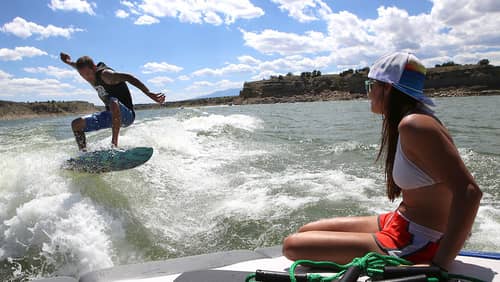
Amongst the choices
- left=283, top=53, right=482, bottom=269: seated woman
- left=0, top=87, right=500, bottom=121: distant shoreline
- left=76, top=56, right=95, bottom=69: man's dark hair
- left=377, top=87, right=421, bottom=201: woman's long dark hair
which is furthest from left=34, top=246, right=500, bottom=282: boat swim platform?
left=0, top=87, right=500, bottom=121: distant shoreline

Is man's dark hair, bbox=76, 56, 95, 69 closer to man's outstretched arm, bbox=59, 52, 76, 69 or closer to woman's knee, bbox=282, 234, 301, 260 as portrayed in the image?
man's outstretched arm, bbox=59, 52, 76, 69

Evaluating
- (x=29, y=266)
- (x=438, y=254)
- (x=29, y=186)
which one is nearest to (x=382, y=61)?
(x=438, y=254)

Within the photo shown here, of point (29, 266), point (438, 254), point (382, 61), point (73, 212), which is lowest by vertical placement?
point (29, 266)

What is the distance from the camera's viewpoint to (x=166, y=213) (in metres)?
6.21

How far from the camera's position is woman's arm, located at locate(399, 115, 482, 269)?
187 centimetres

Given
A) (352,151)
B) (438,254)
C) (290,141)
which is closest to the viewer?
(438,254)

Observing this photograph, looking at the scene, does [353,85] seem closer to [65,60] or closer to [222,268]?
[65,60]

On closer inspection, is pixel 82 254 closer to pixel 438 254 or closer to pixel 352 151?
pixel 438 254

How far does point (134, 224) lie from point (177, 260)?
2.87 metres

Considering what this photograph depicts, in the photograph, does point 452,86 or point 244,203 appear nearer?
point 244,203

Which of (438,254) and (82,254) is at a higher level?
(438,254)

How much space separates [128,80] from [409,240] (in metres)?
5.48

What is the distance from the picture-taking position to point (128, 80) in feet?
21.7

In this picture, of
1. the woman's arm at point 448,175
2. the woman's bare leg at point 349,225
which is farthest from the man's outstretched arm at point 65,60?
the woman's arm at point 448,175
